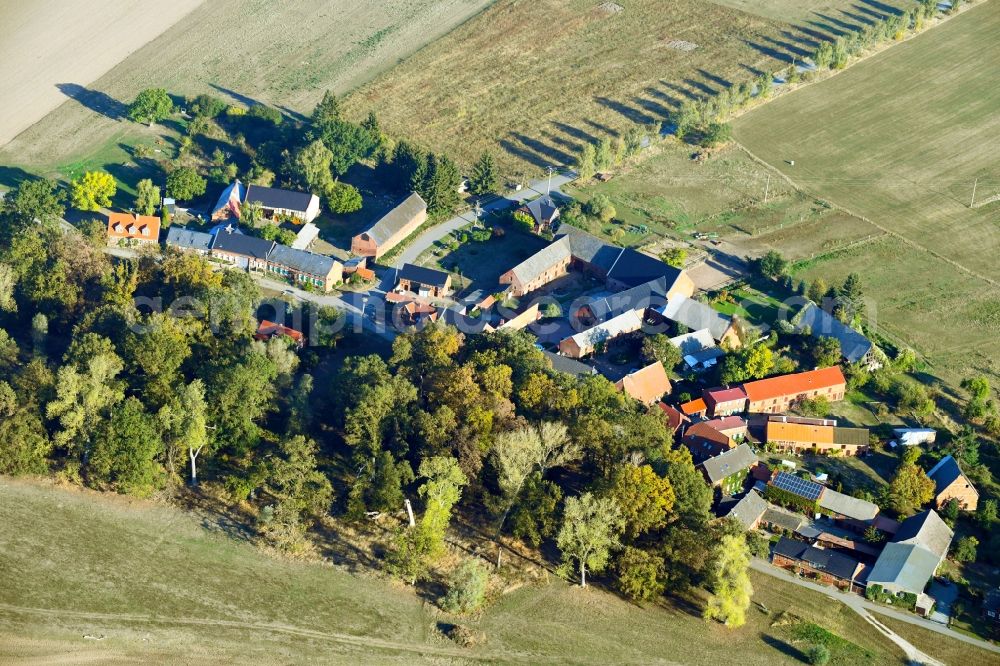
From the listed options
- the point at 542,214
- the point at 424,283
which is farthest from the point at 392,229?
the point at 542,214

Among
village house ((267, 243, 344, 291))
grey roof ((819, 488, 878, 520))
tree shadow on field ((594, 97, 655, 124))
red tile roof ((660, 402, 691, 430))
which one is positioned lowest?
grey roof ((819, 488, 878, 520))

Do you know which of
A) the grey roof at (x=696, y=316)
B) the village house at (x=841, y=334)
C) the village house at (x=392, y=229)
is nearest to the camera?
the village house at (x=841, y=334)

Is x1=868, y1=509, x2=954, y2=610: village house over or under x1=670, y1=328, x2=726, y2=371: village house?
under

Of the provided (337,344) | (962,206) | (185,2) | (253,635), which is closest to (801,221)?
(962,206)

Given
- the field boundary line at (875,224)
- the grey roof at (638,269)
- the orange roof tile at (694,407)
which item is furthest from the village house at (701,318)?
the field boundary line at (875,224)

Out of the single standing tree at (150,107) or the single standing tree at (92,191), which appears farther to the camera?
the single standing tree at (150,107)

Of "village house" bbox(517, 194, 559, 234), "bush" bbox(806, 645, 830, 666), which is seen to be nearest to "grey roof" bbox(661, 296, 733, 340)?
"village house" bbox(517, 194, 559, 234)

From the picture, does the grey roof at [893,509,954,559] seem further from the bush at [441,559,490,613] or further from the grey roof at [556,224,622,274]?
the grey roof at [556,224,622,274]

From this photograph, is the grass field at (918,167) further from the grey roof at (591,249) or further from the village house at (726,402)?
the village house at (726,402)
